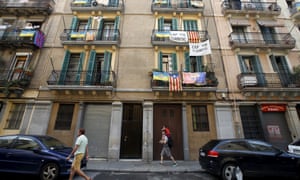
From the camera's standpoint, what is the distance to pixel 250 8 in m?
12.6

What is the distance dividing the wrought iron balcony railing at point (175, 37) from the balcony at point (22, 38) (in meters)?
9.14

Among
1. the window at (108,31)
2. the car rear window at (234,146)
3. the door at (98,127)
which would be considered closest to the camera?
the car rear window at (234,146)

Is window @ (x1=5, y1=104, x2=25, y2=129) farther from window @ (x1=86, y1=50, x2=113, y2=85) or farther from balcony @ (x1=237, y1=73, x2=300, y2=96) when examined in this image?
balcony @ (x1=237, y1=73, x2=300, y2=96)

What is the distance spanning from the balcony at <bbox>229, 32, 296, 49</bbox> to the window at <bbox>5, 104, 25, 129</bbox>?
16884 millimetres

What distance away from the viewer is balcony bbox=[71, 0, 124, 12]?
12.3 metres

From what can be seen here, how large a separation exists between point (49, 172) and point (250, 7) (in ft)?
60.3

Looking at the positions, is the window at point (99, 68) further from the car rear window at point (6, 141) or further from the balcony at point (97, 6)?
the car rear window at point (6, 141)

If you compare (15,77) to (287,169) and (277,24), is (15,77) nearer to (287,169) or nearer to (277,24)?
(287,169)

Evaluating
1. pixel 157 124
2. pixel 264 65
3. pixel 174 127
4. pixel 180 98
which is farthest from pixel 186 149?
pixel 264 65

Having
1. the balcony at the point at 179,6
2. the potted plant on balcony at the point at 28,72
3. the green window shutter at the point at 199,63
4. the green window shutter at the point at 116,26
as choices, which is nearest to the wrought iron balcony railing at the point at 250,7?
the balcony at the point at 179,6

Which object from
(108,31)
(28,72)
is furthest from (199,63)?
(28,72)

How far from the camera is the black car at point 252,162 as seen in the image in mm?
5215

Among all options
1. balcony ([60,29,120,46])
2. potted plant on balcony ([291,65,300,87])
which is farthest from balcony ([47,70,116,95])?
potted plant on balcony ([291,65,300,87])

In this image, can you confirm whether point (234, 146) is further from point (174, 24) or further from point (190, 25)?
point (174, 24)
